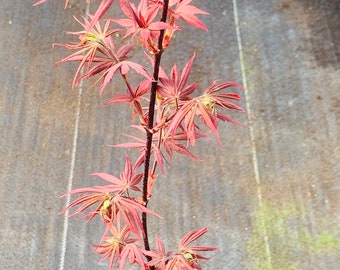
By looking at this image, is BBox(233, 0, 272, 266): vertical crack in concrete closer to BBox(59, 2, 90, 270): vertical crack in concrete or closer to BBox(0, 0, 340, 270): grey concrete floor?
BBox(0, 0, 340, 270): grey concrete floor

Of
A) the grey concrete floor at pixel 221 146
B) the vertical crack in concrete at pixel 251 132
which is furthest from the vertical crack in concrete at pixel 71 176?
the vertical crack in concrete at pixel 251 132

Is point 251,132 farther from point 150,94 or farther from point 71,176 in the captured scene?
point 150,94

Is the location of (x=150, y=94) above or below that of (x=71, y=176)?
below

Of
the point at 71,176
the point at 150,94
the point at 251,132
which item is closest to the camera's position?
the point at 150,94

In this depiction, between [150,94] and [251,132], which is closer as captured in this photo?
[150,94]

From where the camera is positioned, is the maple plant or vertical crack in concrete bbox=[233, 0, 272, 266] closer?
the maple plant

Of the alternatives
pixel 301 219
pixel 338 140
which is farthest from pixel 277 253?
pixel 338 140

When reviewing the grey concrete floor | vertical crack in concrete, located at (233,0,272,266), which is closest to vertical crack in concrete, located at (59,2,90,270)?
the grey concrete floor

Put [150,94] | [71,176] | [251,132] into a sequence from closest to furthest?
[150,94]
[71,176]
[251,132]

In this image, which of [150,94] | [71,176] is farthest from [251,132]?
[150,94]
